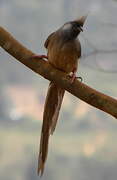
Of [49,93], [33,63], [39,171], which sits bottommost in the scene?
[39,171]

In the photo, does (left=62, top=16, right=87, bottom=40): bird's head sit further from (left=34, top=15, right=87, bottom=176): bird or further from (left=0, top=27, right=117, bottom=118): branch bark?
(left=0, top=27, right=117, bottom=118): branch bark

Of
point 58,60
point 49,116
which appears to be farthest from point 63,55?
point 49,116

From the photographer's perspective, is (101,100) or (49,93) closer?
(101,100)

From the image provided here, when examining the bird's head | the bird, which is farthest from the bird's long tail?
the bird's head

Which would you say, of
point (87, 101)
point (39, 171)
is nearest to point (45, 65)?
point (87, 101)

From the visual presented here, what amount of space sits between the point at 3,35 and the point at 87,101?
9.1 inches

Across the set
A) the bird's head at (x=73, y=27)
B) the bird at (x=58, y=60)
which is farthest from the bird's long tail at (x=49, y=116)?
the bird's head at (x=73, y=27)

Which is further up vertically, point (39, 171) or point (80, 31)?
point (80, 31)

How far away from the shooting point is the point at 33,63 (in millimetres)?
715

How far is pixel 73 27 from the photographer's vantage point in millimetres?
810

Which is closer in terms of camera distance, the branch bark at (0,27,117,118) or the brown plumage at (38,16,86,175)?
the branch bark at (0,27,117,118)

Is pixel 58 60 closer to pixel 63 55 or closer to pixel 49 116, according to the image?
pixel 63 55

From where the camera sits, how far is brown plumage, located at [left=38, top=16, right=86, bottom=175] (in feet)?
2.55

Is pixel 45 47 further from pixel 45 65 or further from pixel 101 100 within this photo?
pixel 101 100
